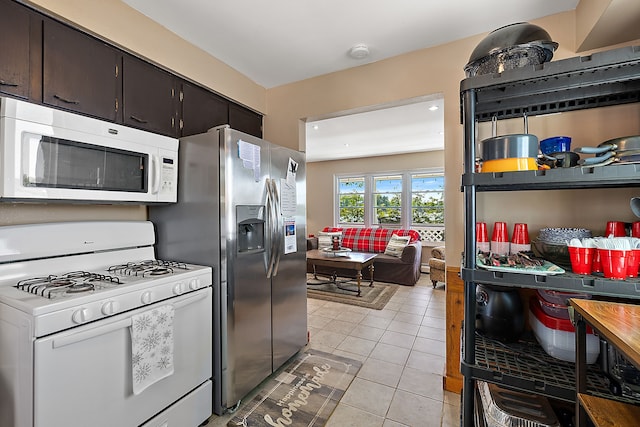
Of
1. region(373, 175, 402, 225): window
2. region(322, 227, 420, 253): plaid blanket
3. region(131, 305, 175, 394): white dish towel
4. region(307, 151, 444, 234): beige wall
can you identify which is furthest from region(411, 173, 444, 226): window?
region(131, 305, 175, 394): white dish towel

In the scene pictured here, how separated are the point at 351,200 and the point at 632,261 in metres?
→ 6.29

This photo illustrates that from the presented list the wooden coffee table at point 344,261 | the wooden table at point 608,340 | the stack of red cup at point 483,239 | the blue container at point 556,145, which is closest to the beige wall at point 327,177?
the wooden coffee table at point 344,261

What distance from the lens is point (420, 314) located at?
11.9 feet

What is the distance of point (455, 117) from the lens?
2092mm

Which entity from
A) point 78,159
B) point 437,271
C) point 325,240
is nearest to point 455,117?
point 78,159

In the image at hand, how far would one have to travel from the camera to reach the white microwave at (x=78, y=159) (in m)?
1.24

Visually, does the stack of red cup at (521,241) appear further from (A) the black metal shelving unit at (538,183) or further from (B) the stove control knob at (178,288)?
(B) the stove control knob at (178,288)

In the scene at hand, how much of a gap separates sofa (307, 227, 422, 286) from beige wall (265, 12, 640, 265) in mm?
2998

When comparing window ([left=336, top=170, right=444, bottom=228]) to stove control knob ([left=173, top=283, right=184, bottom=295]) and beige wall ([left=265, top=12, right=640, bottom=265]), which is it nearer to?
beige wall ([left=265, top=12, right=640, bottom=265])

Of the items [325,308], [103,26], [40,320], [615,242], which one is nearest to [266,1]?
[103,26]

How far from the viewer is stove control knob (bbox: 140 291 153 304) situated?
139cm

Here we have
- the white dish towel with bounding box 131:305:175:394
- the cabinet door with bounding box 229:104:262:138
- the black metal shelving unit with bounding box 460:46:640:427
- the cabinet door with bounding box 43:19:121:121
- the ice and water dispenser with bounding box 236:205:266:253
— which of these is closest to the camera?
the black metal shelving unit with bounding box 460:46:640:427

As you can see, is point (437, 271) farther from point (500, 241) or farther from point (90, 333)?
point (90, 333)

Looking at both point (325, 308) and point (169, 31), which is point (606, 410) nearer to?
point (169, 31)
